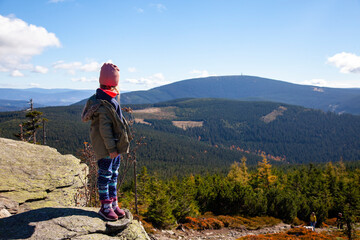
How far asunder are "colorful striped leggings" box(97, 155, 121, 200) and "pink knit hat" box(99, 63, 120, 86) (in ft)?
5.43

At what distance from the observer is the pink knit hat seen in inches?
191

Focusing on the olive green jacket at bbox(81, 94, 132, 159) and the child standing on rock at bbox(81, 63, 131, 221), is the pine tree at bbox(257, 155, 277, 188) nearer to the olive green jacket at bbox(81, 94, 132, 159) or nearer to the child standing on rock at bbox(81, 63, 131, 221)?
the child standing on rock at bbox(81, 63, 131, 221)

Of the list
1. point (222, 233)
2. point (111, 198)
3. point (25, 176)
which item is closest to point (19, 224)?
point (111, 198)

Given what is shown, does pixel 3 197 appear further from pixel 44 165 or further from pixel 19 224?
pixel 19 224

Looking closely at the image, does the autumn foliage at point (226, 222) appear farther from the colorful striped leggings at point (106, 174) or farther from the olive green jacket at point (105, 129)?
the olive green jacket at point (105, 129)

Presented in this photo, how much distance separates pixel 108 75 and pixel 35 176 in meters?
5.69

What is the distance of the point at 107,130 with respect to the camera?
15.3ft

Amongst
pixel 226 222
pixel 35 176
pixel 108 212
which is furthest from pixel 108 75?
pixel 226 222

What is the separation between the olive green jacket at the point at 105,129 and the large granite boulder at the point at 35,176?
2899 mm

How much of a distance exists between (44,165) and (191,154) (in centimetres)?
15762

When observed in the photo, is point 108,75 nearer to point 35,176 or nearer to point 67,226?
point 67,226

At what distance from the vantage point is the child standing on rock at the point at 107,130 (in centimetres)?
468

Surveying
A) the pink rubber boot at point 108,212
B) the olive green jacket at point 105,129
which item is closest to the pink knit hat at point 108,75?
the olive green jacket at point 105,129

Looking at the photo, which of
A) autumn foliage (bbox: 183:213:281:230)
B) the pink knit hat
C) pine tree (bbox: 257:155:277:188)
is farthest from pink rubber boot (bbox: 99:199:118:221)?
pine tree (bbox: 257:155:277:188)
